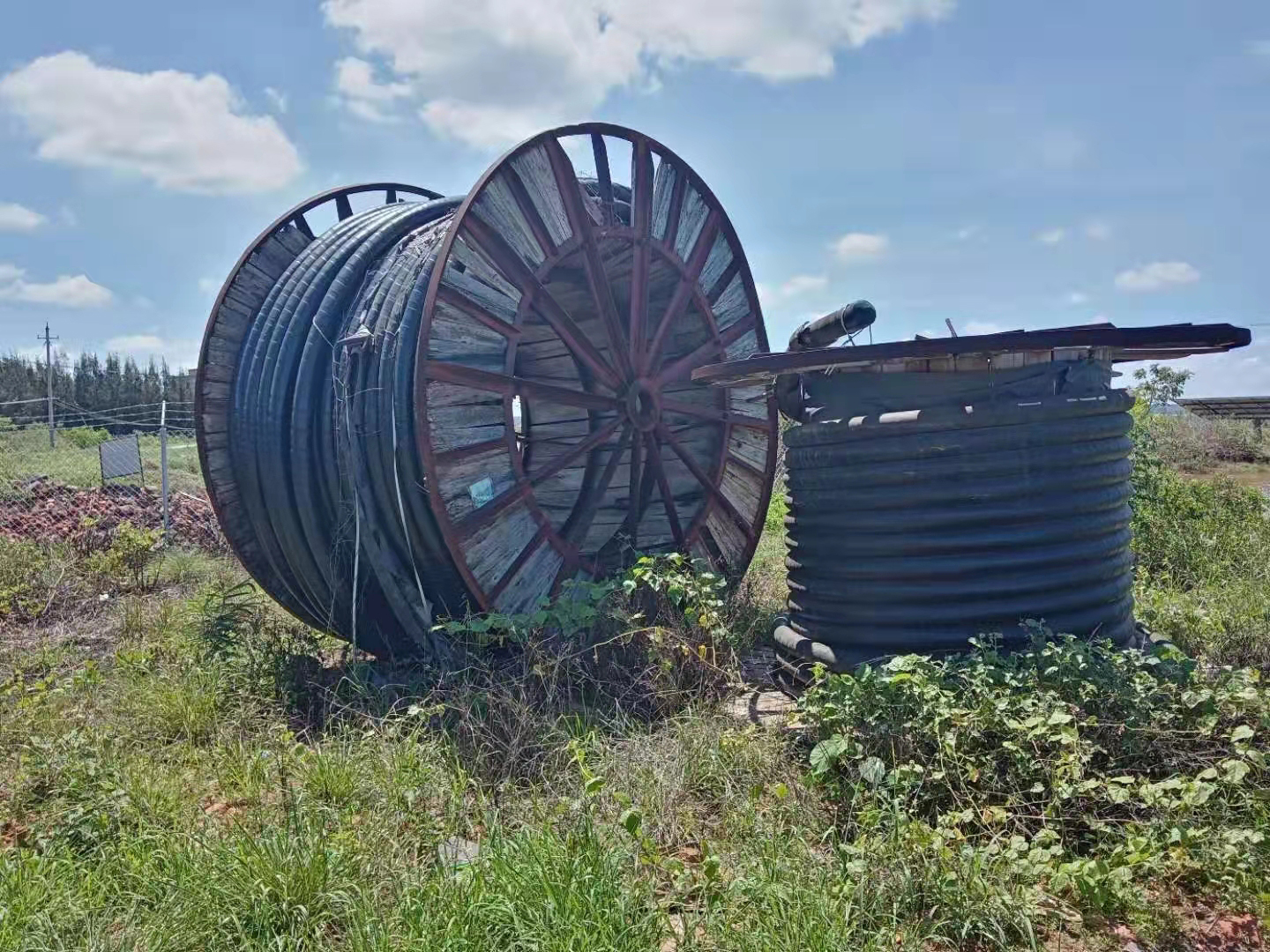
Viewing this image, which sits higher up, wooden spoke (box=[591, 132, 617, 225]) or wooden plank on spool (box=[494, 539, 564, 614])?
wooden spoke (box=[591, 132, 617, 225])

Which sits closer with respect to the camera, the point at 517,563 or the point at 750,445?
the point at 517,563

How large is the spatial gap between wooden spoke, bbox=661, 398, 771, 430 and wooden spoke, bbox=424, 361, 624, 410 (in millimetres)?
494

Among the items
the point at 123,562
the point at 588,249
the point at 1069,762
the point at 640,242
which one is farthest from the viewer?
the point at 123,562

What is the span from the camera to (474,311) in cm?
545

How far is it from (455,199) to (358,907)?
5025 mm

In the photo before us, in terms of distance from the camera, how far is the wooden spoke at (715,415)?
6812 mm

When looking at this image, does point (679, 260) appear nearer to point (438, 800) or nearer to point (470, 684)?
point (470, 684)

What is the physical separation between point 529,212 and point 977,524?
128 inches

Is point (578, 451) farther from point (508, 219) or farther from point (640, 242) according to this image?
point (640, 242)

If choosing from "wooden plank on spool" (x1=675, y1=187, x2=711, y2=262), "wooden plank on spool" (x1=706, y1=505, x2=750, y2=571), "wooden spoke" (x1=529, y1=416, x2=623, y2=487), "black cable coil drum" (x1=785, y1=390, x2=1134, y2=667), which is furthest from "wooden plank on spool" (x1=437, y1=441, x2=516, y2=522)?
"wooden plank on spool" (x1=675, y1=187, x2=711, y2=262)

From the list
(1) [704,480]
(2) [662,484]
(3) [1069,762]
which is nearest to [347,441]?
(2) [662,484]

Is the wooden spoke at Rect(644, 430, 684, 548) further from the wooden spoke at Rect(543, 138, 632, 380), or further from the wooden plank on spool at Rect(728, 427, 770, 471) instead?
the wooden plank on spool at Rect(728, 427, 770, 471)

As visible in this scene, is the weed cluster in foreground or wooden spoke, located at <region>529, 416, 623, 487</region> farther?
wooden spoke, located at <region>529, 416, 623, 487</region>

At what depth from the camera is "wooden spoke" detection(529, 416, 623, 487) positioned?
19.9 feet
